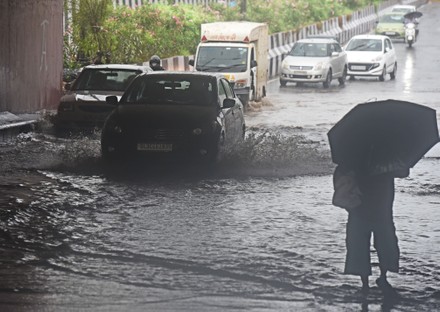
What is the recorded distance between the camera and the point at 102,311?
8.62m

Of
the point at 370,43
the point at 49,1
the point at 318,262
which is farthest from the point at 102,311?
the point at 370,43

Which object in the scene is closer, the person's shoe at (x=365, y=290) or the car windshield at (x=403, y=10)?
the person's shoe at (x=365, y=290)

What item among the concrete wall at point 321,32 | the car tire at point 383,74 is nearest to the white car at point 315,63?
the car tire at point 383,74

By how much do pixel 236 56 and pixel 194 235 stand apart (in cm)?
2053

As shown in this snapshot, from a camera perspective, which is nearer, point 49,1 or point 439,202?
point 439,202

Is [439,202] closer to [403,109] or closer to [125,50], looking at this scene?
[403,109]

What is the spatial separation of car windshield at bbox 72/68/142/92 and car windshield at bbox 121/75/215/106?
176 inches

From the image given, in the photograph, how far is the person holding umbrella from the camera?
9180mm

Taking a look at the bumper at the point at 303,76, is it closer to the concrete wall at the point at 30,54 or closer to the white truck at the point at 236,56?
the white truck at the point at 236,56

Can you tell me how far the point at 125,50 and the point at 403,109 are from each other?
26.5 meters

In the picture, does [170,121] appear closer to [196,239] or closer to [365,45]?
[196,239]

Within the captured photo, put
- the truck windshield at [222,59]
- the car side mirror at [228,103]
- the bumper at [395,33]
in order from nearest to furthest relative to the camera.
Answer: the car side mirror at [228,103]
the truck windshield at [222,59]
the bumper at [395,33]

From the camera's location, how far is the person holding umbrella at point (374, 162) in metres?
9.18

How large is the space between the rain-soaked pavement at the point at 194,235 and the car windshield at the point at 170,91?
1.05 metres
